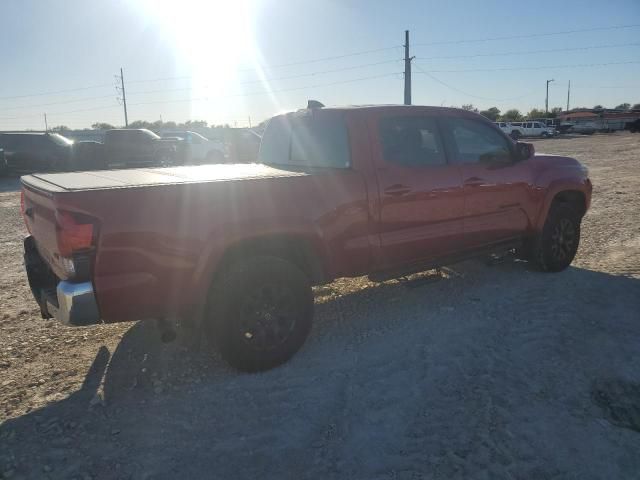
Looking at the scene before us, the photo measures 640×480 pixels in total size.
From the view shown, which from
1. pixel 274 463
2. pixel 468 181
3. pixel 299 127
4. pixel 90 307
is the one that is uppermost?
pixel 299 127

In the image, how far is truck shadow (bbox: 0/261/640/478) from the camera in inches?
107

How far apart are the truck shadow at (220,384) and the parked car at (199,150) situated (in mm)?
17528

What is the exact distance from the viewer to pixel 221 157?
884 inches

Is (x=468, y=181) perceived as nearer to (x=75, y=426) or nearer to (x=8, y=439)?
(x=75, y=426)

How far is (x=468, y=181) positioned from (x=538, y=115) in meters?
93.2

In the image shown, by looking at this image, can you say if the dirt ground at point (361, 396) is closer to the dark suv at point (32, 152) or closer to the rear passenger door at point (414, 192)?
the rear passenger door at point (414, 192)

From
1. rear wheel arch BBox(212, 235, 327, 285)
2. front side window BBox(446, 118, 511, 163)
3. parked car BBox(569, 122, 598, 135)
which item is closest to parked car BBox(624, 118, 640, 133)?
parked car BBox(569, 122, 598, 135)

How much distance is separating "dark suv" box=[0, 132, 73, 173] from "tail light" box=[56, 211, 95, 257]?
692 inches

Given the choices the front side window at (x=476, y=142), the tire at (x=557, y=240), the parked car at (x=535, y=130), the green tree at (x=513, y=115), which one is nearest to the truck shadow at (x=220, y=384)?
the tire at (x=557, y=240)

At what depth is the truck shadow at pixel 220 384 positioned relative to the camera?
273cm

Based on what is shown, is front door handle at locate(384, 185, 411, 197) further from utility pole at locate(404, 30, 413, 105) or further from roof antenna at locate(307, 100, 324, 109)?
utility pole at locate(404, 30, 413, 105)

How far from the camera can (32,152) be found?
18031 mm

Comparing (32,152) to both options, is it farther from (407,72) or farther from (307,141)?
(407,72)

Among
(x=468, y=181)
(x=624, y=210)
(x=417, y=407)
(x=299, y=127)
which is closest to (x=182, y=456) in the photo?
(x=417, y=407)
